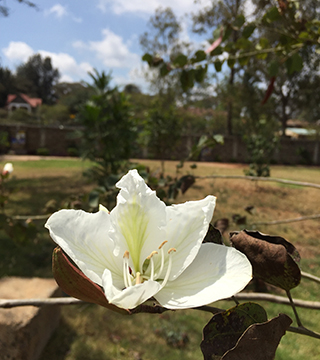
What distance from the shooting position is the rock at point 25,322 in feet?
6.42

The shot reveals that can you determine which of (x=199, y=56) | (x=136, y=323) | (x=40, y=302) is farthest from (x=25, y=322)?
(x=199, y=56)

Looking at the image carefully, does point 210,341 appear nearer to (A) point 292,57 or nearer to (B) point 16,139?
(A) point 292,57

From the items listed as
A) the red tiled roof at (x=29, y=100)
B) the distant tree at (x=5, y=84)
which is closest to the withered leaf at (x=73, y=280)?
the distant tree at (x=5, y=84)

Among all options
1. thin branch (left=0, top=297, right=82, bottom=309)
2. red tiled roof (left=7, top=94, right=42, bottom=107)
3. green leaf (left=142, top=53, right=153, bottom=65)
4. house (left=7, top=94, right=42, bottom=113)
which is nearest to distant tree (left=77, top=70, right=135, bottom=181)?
green leaf (left=142, top=53, right=153, bottom=65)

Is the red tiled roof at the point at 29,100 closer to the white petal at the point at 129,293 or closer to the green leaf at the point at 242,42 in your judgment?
the green leaf at the point at 242,42

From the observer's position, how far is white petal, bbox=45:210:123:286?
33cm

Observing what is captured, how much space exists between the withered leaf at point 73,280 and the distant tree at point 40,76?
1624 inches

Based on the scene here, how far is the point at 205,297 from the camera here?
0.30 meters

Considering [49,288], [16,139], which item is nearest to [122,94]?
[49,288]

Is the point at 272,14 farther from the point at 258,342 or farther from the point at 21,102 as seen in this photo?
the point at 21,102

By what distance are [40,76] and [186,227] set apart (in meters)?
43.8

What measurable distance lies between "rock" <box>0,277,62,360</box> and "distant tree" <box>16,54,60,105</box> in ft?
129

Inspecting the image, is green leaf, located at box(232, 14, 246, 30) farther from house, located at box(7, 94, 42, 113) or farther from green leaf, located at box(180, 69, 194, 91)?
house, located at box(7, 94, 42, 113)

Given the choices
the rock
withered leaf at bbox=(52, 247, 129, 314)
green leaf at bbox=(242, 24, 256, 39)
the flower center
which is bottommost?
the rock
